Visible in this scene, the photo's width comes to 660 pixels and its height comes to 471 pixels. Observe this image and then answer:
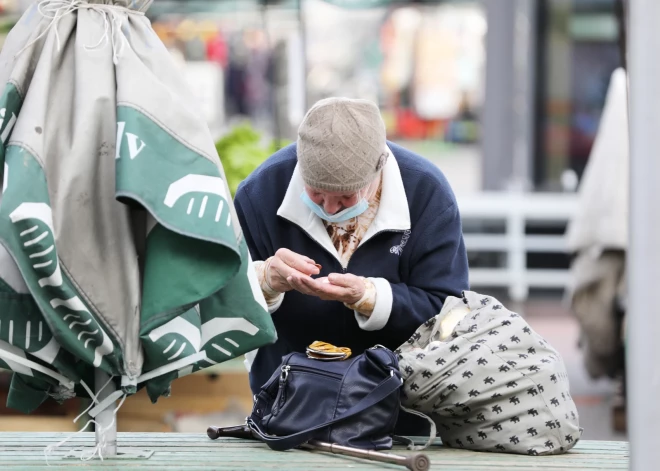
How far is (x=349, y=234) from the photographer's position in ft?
10.5

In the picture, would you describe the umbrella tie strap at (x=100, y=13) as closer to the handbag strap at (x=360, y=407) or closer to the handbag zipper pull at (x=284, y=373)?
the handbag zipper pull at (x=284, y=373)

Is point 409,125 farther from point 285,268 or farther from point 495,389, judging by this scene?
point 495,389

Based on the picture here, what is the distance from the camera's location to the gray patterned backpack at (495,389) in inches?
111

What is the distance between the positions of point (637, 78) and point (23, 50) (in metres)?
1.39

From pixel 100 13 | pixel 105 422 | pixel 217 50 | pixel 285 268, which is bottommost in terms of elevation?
pixel 217 50

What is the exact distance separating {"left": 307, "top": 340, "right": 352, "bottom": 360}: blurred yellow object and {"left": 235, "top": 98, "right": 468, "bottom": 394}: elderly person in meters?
0.13

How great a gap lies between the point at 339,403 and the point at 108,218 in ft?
2.36

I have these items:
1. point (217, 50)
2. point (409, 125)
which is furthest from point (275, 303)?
point (409, 125)

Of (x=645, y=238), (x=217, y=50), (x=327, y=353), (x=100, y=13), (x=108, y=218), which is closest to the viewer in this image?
(x=645, y=238)

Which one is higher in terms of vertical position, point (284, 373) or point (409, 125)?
point (284, 373)

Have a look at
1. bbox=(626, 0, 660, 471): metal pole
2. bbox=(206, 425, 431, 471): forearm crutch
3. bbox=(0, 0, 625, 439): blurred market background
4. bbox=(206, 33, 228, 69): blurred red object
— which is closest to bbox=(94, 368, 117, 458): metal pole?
bbox=(206, 425, 431, 471): forearm crutch

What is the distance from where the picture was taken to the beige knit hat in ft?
9.67

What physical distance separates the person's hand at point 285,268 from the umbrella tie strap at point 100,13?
695 mm

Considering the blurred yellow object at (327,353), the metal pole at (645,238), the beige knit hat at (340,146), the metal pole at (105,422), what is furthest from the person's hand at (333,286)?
the metal pole at (645,238)
